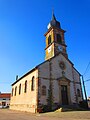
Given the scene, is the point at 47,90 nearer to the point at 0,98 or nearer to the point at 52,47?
the point at 52,47

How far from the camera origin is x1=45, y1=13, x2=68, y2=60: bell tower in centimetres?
2523

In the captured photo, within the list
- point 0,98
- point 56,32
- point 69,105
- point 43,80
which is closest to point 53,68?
point 43,80

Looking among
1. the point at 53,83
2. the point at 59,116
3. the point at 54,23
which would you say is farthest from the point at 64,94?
the point at 54,23

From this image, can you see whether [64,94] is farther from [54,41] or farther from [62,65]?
[54,41]

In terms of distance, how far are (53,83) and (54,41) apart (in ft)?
28.6

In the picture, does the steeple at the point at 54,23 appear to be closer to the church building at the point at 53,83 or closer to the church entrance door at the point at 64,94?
the church building at the point at 53,83

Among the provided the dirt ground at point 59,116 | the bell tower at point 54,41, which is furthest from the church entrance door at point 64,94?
the bell tower at point 54,41

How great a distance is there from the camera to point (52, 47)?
25438 mm

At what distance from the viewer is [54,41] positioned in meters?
25.6

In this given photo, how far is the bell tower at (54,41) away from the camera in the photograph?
25230 millimetres

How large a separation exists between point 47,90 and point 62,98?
2943 millimetres

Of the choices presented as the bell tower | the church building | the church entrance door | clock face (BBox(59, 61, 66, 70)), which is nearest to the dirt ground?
the church building

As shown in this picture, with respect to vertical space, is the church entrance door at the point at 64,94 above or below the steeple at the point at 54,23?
below

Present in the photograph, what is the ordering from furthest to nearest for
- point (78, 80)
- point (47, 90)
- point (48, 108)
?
point (78, 80), point (47, 90), point (48, 108)
